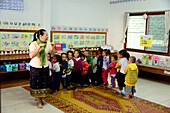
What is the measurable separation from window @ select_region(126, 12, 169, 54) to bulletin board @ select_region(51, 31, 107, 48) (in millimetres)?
1315

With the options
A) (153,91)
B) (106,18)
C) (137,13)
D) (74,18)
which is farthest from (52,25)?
(153,91)

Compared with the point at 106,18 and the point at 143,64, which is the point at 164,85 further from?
the point at 106,18

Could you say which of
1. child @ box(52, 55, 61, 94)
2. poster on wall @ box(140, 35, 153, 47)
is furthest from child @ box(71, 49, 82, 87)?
poster on wall @ box(140, 35, 153, 47)

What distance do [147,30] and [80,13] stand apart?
2.95 m

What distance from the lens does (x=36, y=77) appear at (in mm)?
3951

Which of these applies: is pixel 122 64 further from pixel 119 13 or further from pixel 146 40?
pixel 119 13

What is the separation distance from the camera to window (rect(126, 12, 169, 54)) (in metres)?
7.17

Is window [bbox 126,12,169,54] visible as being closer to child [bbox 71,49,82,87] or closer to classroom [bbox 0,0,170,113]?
classroom [bbox 0,0,170,113]

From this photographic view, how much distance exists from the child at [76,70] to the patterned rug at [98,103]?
30 cm

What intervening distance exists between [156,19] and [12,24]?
216 inches

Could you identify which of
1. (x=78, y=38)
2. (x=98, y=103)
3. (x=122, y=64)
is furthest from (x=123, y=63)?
(x=78, y=38)

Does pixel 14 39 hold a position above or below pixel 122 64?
above

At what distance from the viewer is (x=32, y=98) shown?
185 inches

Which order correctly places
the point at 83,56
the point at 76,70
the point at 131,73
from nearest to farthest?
the point at 131,73, the point at 76,70, the point at 83,56
